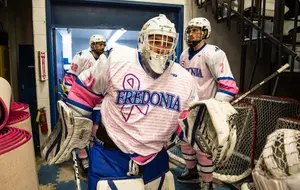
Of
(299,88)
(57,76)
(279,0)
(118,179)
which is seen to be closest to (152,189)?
(118,179)

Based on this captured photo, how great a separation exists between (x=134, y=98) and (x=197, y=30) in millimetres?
1670

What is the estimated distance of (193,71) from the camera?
2.90 metres

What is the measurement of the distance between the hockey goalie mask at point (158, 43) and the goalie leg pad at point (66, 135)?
0.59 meters

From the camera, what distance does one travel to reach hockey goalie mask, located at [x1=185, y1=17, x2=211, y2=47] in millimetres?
2820

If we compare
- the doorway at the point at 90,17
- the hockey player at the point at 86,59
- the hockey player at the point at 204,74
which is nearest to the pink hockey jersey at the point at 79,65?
the hockey player at the point at 86,59

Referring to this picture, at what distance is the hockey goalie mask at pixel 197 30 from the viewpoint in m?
2.82

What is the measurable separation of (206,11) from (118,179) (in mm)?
3533

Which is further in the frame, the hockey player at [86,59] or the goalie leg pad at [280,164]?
the hockey player at [86,59]

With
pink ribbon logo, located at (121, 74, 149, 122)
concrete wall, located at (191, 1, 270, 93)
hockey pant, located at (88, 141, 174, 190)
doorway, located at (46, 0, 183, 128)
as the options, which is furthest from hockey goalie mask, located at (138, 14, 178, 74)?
concrete wall, located at (191, 1, 270, 93)

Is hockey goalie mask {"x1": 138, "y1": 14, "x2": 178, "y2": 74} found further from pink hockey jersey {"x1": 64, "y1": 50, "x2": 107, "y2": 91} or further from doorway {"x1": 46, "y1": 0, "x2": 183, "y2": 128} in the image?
doorway {"x1": 46, "y1": 0, "x2": 183, "y2": 128}

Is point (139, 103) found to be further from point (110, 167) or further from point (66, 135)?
A: point (66, 135)

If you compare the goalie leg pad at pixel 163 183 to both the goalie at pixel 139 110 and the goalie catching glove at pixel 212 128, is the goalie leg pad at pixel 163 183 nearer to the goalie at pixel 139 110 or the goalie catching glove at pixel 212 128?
the goalie at pixel 139 110

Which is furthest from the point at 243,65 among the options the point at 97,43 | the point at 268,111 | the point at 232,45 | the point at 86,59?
the point at 86,59

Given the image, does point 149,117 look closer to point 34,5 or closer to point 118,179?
point 118,179
